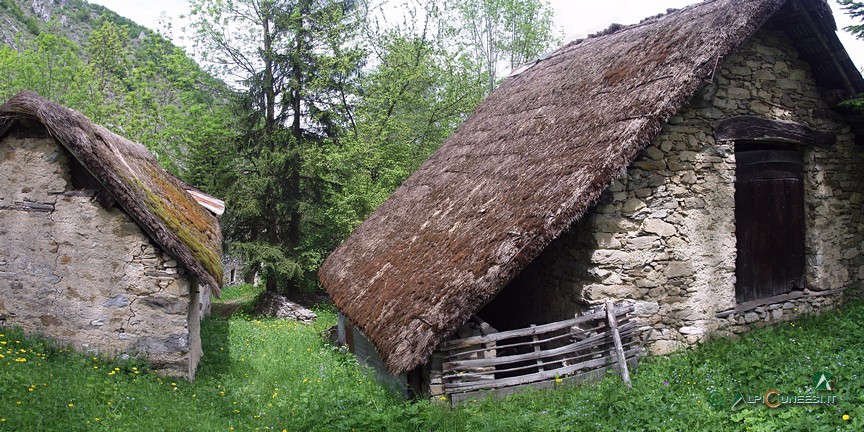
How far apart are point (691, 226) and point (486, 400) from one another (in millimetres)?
2908

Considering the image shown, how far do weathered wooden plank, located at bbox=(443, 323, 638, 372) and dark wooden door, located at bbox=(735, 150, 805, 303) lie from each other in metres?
2.19

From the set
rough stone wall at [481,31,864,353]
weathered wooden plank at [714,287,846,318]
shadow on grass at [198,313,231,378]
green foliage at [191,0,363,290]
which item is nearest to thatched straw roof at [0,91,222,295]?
shadow on grass at [198,313,231,378]

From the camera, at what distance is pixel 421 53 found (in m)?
19.8

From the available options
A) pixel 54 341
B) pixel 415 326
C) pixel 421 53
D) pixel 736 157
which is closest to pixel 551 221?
pixel 415 326

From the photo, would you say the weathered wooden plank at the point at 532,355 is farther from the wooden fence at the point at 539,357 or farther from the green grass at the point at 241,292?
the green grass at the point at 241,292

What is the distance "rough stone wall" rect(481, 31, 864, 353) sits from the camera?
5.66 meters

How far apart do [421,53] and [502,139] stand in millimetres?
12735

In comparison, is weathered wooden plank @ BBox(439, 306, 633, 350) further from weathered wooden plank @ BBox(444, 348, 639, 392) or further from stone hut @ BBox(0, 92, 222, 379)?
stone hut @ BBox(0, 92, 222, 379)

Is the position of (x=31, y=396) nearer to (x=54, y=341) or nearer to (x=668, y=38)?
(x=54, y=341)

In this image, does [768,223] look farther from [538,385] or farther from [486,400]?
[486,400]

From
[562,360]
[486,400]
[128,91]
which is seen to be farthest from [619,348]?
[128,91]

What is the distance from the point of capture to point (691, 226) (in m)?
5.87

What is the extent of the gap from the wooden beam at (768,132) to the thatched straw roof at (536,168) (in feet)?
2.26

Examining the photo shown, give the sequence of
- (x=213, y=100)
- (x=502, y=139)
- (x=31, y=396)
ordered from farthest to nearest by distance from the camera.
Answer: (x=213, y=100) < (x=502, y=139) < (x=31, y=396)
